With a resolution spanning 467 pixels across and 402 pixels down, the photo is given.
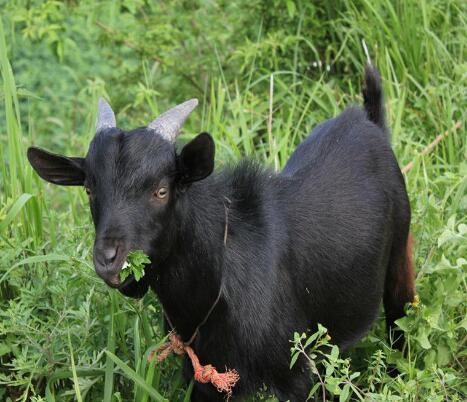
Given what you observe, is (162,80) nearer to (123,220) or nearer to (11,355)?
(11,355)

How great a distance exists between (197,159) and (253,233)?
517 millimetres

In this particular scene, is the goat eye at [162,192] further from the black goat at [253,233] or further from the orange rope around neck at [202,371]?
the orange rope around neck at [202,371]

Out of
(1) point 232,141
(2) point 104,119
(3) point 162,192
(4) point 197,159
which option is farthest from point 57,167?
(1) point 232,141

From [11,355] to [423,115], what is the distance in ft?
10.4

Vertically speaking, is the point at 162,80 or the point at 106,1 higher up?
the point at 106,1

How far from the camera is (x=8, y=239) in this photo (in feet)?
14.9

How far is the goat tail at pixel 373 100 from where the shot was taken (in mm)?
4621

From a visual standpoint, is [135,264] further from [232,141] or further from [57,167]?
[232,141]

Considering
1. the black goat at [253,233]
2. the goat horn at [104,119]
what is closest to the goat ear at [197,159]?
the black goat at [253,233]

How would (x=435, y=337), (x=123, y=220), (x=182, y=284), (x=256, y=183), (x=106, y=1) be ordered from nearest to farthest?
(x=123, y=220) → (x=182, y=284) → (x=256, y=183) → (x=435, y=337) → (x=106, y=1)

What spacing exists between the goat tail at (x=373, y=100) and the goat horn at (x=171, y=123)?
1195 millimetres

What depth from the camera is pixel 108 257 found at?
3.22 meters

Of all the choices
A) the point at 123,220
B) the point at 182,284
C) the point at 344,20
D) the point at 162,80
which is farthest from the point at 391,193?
the point at 162,80

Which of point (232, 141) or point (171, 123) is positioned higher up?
point (171, 123)
